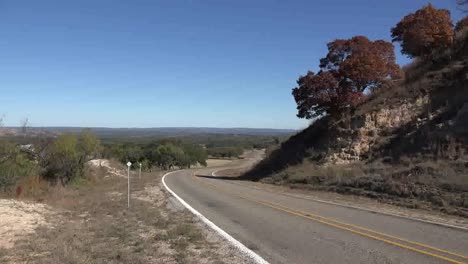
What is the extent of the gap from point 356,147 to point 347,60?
21.6ft

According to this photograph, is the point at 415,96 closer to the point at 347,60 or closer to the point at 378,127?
the point at 378,127

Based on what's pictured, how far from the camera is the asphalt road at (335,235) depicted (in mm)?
9272

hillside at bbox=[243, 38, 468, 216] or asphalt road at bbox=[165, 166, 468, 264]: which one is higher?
hillside at bbox=[243, 38, 468, 216]

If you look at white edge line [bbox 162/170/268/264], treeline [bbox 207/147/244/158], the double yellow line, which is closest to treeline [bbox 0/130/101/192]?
white edge line [bbox 162/170/268/264]

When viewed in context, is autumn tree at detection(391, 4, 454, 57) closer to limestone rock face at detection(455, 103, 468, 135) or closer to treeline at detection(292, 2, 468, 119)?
treeline at detection(292, 2, 468, 119)

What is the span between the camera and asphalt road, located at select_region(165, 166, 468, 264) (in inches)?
365

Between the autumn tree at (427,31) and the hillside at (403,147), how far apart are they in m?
1.29

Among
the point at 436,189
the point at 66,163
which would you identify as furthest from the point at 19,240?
the point at 66,163

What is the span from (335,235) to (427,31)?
27.7 metres

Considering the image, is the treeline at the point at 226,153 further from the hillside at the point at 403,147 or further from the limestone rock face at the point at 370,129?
the limestone rock face at the point at 370,129

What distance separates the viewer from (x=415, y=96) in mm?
29797

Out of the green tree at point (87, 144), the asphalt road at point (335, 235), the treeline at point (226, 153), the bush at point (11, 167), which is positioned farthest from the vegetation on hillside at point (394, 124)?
the treeline at point (226, 153)

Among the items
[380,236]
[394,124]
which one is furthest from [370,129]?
[380,236]

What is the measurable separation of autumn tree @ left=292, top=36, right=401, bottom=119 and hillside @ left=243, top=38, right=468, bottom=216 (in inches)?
39.3
